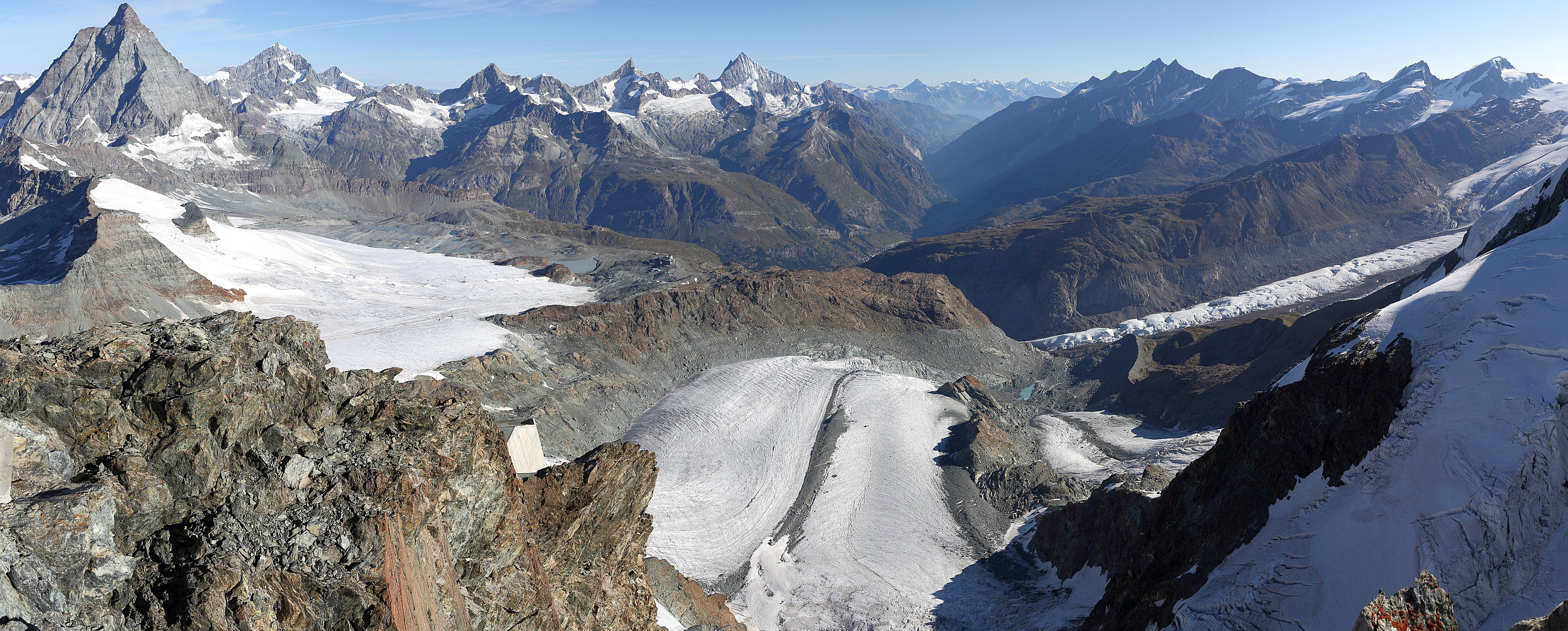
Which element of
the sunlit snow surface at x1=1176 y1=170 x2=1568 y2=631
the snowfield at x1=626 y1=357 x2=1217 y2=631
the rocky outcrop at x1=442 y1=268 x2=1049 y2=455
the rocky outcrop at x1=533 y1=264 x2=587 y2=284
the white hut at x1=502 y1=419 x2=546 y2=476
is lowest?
the snowfield at x1=626 y1=357 x2=1217 y2=631

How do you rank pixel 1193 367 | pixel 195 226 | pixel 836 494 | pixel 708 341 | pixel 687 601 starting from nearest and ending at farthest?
pixel 687 601 → pixel 836 494 → pixel 1193 367 → pixel 708 341 → pixel 195 226

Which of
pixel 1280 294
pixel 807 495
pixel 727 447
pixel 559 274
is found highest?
pixel 559 274

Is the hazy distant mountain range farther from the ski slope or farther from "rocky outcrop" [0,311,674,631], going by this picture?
the ski slope

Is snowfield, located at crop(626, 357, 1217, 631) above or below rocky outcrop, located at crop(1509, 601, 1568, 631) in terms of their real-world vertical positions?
below

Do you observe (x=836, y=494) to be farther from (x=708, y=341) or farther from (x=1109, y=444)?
(x=708, y=341)

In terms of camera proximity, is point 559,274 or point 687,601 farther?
point 559,274

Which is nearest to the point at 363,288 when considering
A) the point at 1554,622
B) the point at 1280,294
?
the point at 1554,622

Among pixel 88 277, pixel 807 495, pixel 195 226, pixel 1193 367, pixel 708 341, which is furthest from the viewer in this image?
pixel 195 226

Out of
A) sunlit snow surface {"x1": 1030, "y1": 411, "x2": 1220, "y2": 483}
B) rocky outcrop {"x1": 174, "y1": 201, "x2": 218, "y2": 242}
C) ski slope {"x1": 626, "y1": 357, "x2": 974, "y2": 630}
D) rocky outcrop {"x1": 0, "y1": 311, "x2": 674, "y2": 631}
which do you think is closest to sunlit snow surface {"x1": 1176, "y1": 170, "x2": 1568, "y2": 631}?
rocky outcrop {"x1": 0, "y1": 311, "x2": 674, "y2": 631}
